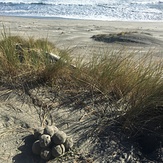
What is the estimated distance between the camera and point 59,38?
8.17 m

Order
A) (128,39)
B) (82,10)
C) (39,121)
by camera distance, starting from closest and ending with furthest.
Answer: (39,121)
(128,39)
(82,10)

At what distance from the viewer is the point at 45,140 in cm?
211

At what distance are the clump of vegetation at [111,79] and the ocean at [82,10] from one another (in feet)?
40.8

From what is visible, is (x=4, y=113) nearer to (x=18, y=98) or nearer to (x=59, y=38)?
(x=18, y=98)

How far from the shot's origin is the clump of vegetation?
243 cm

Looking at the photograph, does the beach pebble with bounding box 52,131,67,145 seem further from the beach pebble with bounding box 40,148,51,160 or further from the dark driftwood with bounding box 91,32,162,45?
the dark driftwood with bounding box 91,32,162,45

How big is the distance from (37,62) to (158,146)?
1648 millimetres

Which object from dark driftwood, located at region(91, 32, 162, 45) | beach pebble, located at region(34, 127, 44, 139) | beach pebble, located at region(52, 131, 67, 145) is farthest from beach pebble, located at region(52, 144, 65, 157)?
dark driftwood, located at region(91, 32, 162, 45)

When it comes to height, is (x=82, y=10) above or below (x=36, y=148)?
above

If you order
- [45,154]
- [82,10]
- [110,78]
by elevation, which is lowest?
[45,154]

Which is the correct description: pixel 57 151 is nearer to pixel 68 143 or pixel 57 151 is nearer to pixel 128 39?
pixel 68 143

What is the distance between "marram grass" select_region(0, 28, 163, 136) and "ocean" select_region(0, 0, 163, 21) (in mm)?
12437

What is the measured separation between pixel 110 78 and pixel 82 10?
1574 centimetres

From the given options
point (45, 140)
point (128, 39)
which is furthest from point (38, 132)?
point (128, 39)
